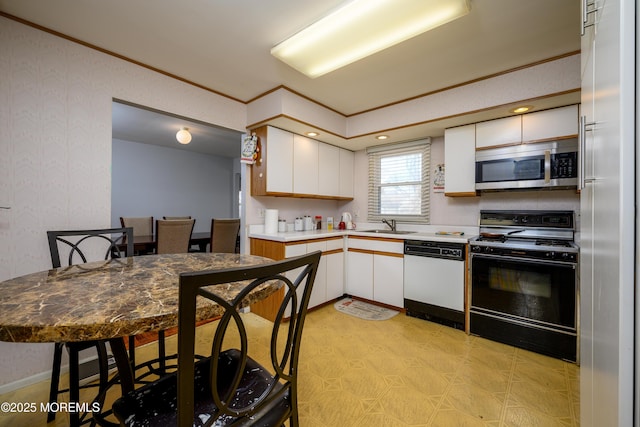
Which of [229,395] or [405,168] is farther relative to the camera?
[405,168]

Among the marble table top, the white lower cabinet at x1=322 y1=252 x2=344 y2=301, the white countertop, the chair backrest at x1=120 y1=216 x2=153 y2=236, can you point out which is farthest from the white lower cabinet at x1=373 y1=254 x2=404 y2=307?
the chair backrest at x1=120 y1=216 x2=153 y2=236

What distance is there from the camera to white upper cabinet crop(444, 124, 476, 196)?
275 centimetres

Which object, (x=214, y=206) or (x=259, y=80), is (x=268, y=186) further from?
(x=214, y=206)

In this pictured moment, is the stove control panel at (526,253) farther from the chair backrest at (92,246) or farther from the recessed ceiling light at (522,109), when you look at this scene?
the chair backrest at (92,246)

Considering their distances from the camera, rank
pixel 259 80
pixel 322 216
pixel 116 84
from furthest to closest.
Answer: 1. pixel 322 216
2. pixel 259 80
3. pixel 116 84

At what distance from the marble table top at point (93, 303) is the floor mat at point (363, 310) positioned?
2104 millimetres

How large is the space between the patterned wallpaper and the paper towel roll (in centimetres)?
149

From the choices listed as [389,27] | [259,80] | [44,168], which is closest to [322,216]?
[259,80]

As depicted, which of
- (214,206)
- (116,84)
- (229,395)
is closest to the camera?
(229,395)

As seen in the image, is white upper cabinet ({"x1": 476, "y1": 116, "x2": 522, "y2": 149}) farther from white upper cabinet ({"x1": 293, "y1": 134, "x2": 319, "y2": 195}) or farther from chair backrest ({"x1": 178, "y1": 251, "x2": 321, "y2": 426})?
chair backrest ({"x1": 178, "y1": 251, "x2": 321, "y2": 426})

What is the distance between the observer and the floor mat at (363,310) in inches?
113

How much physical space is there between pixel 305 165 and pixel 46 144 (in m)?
2.28

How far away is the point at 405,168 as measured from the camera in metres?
3.55

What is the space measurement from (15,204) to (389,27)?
8.85ft
